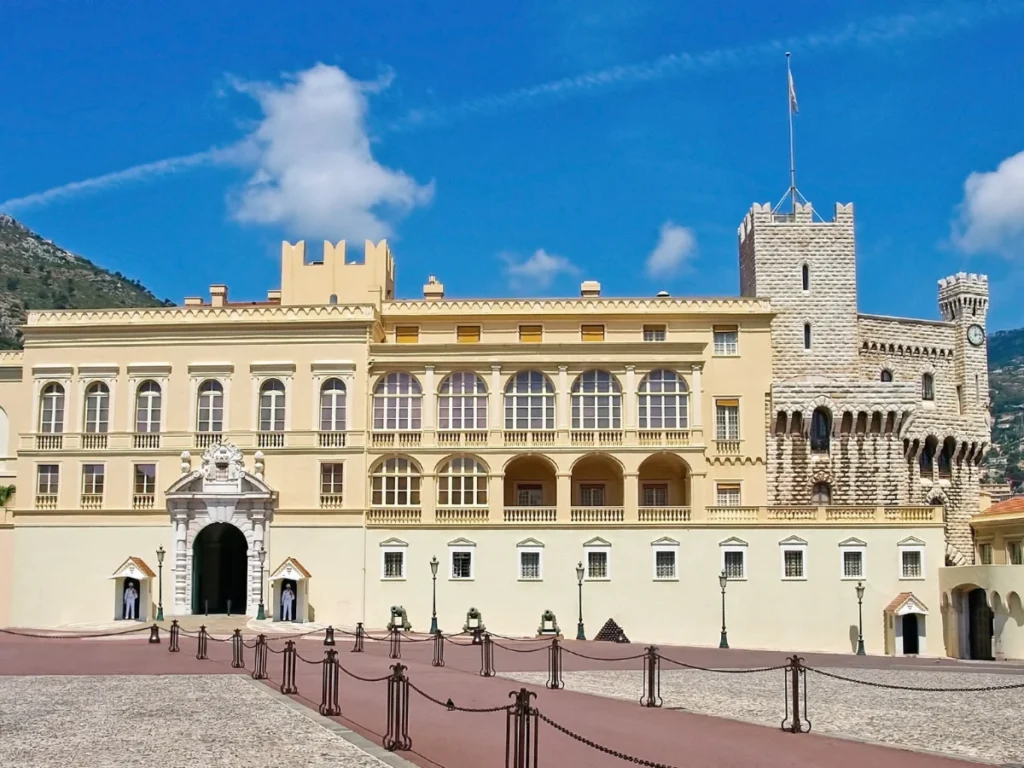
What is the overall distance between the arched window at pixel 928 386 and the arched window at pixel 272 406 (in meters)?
30.2

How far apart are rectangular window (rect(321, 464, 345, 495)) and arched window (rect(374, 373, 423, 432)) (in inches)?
91.7

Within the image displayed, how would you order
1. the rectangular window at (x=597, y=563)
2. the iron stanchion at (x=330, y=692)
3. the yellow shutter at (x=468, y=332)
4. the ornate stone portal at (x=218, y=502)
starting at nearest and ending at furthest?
the iron stanchion at (x=330, y=692) < the rectangular window at (x=597, y=563) < the ornate stone portal at (x=218, y=502) < the yellow shutter at (x=468, y=332)

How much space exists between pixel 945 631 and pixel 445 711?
1268 inches

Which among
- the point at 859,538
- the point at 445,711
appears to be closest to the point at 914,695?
the point at 445,711

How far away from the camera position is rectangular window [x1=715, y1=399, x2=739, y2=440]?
5509cm

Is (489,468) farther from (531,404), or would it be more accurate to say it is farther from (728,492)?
(728,492)

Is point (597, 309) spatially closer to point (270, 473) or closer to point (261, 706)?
point (270, 473)

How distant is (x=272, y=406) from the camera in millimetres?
53000

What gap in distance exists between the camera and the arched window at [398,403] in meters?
52.7

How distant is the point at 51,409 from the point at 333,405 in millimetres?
11957

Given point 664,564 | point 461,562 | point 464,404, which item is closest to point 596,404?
point 464,404

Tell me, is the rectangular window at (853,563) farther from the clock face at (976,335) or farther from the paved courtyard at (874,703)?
the clock face at (976,335)

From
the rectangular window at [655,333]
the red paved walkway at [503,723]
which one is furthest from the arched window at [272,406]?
the red paved walkway at [503,723]

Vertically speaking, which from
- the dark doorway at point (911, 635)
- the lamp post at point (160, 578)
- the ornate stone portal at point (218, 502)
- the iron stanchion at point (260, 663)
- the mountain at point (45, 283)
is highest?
the mountain at point (45, 283)
